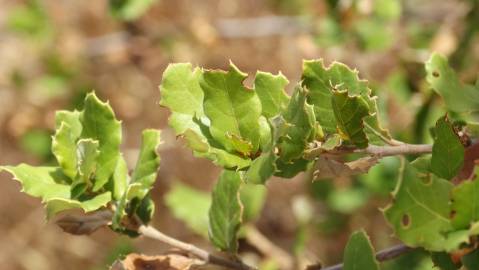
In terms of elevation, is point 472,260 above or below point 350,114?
below

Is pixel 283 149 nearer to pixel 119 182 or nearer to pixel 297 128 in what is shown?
pixel 297 128

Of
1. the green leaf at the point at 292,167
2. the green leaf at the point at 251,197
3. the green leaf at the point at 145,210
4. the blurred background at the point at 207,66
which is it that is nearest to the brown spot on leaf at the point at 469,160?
the green leaf at the point at 292,167

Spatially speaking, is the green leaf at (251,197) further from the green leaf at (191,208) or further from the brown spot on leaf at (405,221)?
the brown spot on leaf at (405,221)

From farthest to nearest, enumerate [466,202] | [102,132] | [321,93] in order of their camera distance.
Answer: [102,132] → [321,93] → [466,202]

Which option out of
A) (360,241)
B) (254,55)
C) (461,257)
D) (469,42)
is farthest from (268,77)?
(254,55)

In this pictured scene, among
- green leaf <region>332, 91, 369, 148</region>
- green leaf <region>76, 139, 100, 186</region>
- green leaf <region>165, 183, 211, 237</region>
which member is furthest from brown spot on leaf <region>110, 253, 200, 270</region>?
green leaf <region>165, 183, 211, 237</region>

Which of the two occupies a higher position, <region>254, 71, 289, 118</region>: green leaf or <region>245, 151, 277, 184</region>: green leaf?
<region>254, 71, 289, 118</region>: green leaf

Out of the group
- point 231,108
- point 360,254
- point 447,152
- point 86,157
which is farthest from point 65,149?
point 447,152

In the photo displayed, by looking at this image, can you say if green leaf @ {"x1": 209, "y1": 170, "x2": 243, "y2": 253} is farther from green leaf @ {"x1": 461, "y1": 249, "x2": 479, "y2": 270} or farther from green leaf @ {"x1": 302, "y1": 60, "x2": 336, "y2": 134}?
green leaf @ {"x1": 461, "y1": 249, "x2": 479, "y2": 270}
